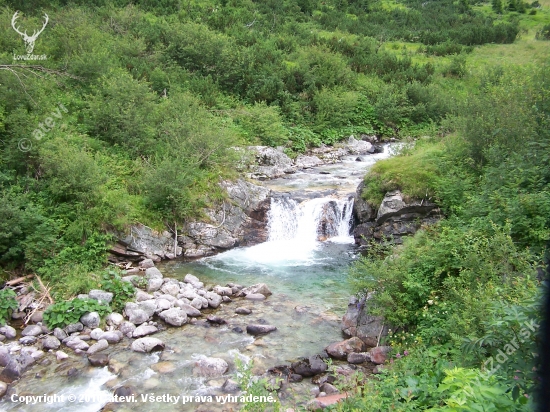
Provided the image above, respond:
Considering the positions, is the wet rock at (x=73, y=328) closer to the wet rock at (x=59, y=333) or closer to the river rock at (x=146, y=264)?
the wet rock at (x=59, y=333)

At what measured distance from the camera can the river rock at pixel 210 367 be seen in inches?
297

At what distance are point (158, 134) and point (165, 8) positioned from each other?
66.9ft

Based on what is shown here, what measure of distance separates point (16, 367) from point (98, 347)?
4.49ft

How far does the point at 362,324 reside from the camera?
870 centimetres

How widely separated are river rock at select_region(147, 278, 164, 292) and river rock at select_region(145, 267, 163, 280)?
11.2 inches

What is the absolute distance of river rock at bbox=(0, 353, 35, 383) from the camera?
731 cm

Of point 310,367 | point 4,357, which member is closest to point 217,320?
point 310,367

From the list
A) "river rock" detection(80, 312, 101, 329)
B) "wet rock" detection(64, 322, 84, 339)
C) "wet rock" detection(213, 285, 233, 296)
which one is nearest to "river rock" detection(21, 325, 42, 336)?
"wet rock" detection(64, 322, 84, 339)

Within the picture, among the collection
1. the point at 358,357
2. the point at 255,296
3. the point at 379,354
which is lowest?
the point at 255,296

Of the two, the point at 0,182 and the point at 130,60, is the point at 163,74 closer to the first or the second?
the point at 130,60

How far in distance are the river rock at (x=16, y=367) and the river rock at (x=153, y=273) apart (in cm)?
371

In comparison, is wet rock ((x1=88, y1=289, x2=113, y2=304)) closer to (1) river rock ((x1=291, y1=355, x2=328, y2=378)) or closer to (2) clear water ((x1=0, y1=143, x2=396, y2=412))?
(2) clear water ((x1=0, y1=143, x2=396, y2=412))

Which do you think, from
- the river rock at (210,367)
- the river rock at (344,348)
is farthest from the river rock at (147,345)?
the river rock at (344,348)

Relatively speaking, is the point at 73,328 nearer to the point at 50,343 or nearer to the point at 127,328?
the point at 50,343
